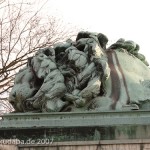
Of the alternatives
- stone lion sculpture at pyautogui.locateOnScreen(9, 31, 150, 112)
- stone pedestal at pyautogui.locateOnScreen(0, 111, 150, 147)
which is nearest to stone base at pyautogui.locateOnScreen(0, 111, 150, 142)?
stone pedestal at pyautogui.locateOnScreen(0, 111, 150, 147)

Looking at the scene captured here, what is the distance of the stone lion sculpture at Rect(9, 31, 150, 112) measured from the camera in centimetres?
519

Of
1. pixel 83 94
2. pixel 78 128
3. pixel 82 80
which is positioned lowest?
pixel 78 128

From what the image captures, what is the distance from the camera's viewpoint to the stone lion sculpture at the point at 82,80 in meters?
5.19

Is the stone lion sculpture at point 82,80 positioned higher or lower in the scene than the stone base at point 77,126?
higher

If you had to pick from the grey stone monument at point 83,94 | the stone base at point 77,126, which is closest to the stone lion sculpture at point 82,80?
the grey stone monument at point 83,94

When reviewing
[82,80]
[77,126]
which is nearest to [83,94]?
[82,80]

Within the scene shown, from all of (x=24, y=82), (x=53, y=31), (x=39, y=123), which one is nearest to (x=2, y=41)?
(x=53, y=31)

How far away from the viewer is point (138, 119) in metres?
4.60

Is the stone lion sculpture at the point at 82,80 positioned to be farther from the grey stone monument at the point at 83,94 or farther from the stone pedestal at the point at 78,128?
the stone pedestal at the point at 78,128

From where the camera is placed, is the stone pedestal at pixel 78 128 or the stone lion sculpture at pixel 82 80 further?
the stone lion sculpture at pixel 82 80

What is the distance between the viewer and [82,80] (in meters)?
5.38

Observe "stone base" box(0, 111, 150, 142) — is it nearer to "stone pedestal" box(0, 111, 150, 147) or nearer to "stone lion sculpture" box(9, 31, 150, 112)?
"stone pedestal" box(0, 111, 150, 147)

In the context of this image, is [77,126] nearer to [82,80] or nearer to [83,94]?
[83,94]

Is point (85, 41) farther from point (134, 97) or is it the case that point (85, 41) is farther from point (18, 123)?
point (18, 123)
